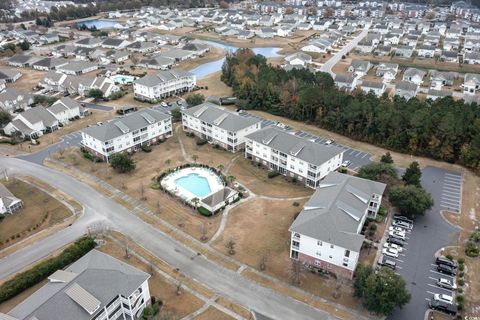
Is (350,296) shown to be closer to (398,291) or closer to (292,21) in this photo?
(398,291)

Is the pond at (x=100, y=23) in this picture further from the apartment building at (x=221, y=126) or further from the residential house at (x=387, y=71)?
the apartment building at (x=221, y=126)

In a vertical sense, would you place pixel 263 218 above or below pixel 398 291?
below

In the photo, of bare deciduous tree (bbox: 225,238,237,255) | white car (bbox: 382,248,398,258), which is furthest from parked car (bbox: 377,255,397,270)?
bare deciduous tree (bbox: 225,238,237,255)

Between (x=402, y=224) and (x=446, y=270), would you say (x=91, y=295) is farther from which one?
(x=402, y=224)

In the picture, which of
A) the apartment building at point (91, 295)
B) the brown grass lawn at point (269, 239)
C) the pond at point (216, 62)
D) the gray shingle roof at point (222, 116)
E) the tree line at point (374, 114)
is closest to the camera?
the apartment building at point (91, 295)

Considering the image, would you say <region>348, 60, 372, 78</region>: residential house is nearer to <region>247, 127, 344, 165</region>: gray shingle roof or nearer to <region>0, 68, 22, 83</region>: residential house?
<region>247, 127, 344, 165</region>: gray shingle roof

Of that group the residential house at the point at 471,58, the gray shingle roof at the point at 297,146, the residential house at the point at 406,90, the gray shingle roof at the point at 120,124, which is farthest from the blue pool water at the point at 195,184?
the residential house at the point at 471,58

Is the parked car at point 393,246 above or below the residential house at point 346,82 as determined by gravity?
below

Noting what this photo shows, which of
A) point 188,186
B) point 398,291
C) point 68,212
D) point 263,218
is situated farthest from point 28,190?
point 398,291
